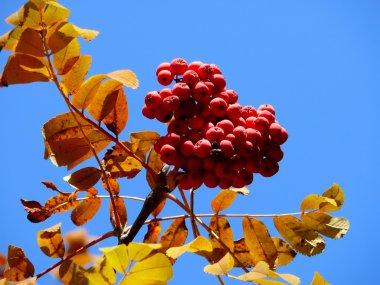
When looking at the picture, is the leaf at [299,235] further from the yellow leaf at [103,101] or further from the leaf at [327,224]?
the yellow leaf at [103,101]

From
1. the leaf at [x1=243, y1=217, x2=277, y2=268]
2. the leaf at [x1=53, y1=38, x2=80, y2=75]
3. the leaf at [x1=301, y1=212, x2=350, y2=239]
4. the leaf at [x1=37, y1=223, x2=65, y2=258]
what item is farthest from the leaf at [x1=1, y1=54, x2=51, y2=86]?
the leaf at [x1=301, y1=212, x2=350, y2=239]

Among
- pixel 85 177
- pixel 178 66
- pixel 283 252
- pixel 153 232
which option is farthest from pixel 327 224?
pixel 85 177

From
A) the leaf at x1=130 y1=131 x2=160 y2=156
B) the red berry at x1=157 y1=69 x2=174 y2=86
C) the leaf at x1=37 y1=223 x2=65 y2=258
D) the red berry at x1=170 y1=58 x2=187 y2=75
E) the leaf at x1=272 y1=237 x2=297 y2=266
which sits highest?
the red berry at x1=170 y1=58 x2=187 y2=75

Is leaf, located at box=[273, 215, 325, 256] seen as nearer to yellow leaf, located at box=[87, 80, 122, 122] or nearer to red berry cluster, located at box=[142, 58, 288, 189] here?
red berry cluster, located at box=[142, 58, 288, 189]

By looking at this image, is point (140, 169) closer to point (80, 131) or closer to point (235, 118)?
point (80, 131)

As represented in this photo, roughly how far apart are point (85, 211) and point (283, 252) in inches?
41.9

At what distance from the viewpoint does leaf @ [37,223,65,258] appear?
2367 millimetres

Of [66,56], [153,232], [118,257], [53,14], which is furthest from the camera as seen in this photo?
[153,232]

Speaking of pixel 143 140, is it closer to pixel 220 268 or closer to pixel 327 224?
pixel 220 268

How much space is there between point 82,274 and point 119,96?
932mm

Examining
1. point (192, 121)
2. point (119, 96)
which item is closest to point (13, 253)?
point (119, 96)

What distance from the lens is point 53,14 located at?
2.17 meters

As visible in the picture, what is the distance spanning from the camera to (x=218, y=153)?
90.4 inches

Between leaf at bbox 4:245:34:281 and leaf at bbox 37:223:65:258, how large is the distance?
0.09m
